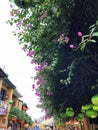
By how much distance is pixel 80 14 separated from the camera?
280 centimetres

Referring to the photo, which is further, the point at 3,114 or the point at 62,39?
the point at 3,114

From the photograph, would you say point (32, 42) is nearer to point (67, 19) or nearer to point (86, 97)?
point (67, 19)

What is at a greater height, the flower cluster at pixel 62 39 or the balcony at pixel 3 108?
the balcony at pixel 3 108

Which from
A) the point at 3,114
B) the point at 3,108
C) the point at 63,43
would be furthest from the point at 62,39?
the point at 3,114

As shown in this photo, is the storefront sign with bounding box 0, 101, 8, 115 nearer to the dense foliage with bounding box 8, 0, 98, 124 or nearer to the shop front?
the shop front

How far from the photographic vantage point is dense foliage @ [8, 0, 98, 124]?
2732mm

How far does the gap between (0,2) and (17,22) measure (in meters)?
0.53

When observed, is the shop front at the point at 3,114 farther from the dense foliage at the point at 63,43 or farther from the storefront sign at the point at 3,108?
→ the dense foliage at the point at 63,43

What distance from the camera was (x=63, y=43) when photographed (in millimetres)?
2631

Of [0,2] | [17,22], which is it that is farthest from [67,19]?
[0,2]

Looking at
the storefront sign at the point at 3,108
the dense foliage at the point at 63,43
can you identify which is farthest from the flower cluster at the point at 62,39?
the storefront sign at the point at 3,108

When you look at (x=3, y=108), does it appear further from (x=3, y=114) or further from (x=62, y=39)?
(x=62, y=39)

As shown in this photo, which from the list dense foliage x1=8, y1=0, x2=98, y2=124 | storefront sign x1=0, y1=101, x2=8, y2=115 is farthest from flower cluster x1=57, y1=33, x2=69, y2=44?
storefront sign x1=0, y1=101, x2=8, y2=115

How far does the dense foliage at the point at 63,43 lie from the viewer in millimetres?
2732
